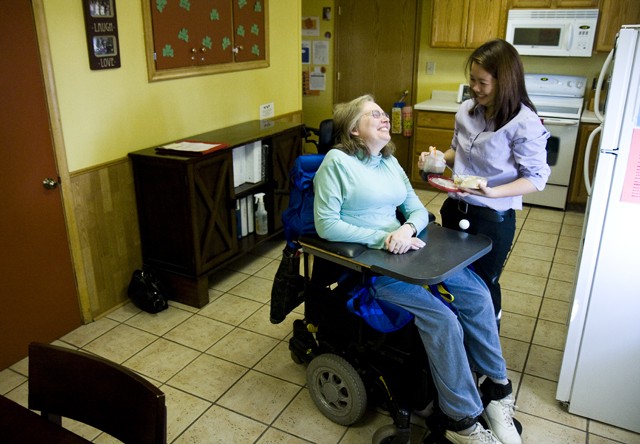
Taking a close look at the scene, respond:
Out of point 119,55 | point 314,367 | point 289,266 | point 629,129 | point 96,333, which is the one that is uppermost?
point 119,55

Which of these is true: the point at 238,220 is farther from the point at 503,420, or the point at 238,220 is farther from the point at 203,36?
the point at 503,420

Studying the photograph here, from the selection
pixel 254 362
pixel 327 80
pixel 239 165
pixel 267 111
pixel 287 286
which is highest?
pixel 327 80

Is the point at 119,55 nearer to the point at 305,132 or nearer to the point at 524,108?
the point at 305,132

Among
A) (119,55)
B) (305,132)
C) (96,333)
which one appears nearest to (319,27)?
(305,132)

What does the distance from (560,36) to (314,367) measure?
12.4ft

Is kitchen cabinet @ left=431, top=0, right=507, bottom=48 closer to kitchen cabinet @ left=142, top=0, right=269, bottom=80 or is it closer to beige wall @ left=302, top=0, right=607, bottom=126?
beige wall @ left=302, top=0, right=607, bottom=126

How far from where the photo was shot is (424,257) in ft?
6.15

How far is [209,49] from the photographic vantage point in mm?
3463

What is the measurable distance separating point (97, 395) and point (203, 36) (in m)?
2.69

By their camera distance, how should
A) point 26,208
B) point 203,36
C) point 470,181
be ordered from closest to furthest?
point 470,181 → point 26,208 → point 203,36

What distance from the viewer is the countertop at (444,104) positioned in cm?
459

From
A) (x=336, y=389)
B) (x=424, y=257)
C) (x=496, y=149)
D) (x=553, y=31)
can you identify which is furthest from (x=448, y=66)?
(x=336, y=389)

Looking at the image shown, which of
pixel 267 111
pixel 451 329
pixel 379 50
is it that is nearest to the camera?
pixel 451 329

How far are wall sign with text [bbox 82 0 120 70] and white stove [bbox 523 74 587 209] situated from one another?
335cm
